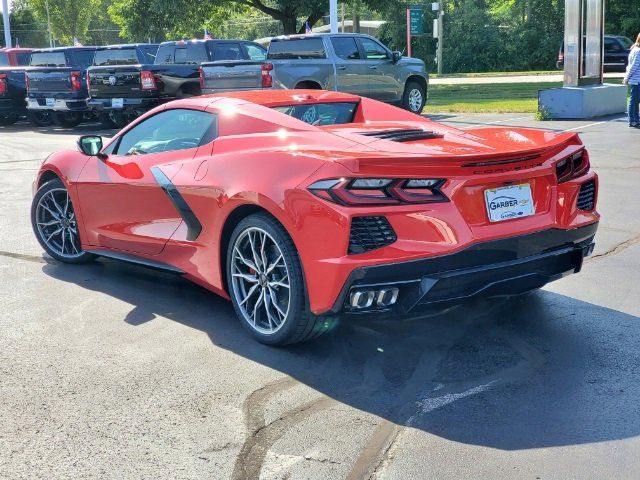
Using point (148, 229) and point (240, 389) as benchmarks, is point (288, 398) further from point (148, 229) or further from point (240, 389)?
point (148, 229)

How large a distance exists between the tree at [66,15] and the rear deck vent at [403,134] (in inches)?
2357

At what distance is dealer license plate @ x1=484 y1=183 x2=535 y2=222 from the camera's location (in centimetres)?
441

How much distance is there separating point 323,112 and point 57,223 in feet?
8.49

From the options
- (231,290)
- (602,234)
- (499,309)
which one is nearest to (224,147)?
(231,290)

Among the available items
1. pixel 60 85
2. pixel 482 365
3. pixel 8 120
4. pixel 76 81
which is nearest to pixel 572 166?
pixel 482 365

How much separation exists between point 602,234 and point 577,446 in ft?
13.8

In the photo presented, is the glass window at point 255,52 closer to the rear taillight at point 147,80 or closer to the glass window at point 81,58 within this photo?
the rear taillight at point 147,80

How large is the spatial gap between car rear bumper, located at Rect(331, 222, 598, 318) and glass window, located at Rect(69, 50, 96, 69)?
713 inches

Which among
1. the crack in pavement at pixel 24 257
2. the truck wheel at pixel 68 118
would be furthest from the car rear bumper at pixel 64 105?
the crack in pavement at pixel 24 257

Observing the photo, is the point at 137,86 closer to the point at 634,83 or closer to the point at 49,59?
the point at 49,59

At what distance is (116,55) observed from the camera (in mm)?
20094

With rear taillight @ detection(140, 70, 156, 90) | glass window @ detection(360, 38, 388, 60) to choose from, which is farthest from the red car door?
glass window @ detection(360, 38, 388, 60)

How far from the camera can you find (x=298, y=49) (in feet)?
61.6

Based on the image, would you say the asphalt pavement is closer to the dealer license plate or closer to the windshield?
the dealer license plate
